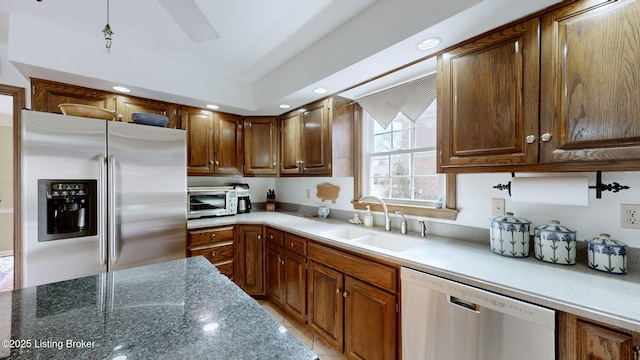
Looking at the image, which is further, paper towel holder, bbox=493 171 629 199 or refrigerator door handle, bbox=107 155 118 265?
refrigerator door handle, bbox=107 155 118 265

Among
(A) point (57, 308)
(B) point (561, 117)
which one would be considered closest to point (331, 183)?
(B) point (561, 117)

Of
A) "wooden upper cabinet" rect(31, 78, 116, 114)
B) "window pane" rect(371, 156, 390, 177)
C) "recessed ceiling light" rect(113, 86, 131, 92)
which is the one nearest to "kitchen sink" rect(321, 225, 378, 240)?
"window pane" rect(371, 156, 390, 177)

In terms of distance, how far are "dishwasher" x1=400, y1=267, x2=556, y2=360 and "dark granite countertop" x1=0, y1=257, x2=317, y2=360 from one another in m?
0.88

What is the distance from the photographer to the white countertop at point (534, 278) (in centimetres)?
85

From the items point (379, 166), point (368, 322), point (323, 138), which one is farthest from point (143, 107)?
point (368, 322)

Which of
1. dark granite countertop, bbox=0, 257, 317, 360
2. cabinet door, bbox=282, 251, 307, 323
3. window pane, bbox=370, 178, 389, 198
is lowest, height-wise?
cabinet door, bbox=282, 251, 307, 323

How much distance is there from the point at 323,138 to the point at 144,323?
1919mm

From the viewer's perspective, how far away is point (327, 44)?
1893 millimetres

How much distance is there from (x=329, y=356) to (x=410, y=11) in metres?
2.36

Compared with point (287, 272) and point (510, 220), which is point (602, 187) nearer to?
point (510, 220)

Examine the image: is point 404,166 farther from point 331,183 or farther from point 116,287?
point 116,287

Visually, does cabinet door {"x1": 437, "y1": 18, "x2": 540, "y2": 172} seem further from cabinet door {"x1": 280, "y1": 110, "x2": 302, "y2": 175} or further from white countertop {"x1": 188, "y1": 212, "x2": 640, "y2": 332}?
cabinet door {"x1": 280, "y1": 110, "x2": 302, "y2": 175}

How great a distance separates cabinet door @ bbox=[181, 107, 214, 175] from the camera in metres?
2.62

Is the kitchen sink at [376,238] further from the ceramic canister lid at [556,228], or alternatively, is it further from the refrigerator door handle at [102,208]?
the refrigerator door handle at [102,208]
